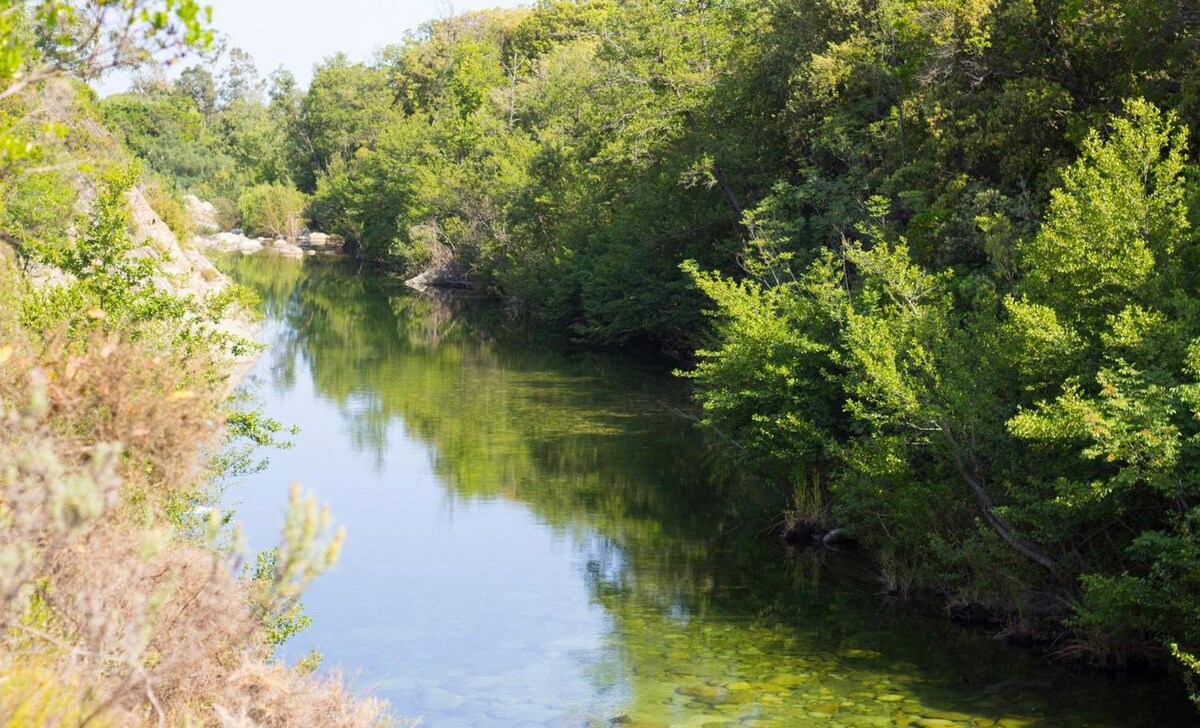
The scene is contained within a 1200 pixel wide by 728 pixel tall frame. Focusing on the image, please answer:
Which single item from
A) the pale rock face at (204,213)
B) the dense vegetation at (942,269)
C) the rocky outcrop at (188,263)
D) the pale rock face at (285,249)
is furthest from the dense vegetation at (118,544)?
the pale rock face at (204,213)

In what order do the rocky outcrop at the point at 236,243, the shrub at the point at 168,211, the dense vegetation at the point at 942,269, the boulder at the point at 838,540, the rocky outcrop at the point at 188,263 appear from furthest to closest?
1. the rocky outcrop at the point at 236,243
2. the shrub at the point at 168,211
3. the rocky outcrop at the point at 188,263
4. the boulder at the point at 838,540
5. the dense vegetation at the point at 942,269

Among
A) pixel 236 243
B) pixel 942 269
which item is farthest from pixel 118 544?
pixel 236 243

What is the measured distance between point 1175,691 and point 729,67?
25.2m

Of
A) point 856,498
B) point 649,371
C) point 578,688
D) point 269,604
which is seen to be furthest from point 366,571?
point 649,371

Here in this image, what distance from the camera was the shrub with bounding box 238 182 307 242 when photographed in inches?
3883

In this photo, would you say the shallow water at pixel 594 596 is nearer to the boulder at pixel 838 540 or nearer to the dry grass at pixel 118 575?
the boulder at pixel 838 540

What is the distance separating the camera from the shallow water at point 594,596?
44.9 feet

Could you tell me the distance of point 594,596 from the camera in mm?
17750

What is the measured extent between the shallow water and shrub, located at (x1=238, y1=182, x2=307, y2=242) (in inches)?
2701

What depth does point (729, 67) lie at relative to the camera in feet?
117

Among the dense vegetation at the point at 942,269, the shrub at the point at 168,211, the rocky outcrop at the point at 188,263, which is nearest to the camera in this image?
the dense vegetation at the point at 942,269

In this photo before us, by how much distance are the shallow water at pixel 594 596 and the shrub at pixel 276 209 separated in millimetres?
68596

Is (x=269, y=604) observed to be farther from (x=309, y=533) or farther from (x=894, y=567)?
(x=894, y=567)

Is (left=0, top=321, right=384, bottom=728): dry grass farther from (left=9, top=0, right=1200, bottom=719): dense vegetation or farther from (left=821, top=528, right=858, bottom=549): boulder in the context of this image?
(left=821, top=528, right=858, bottom=549): boulder
